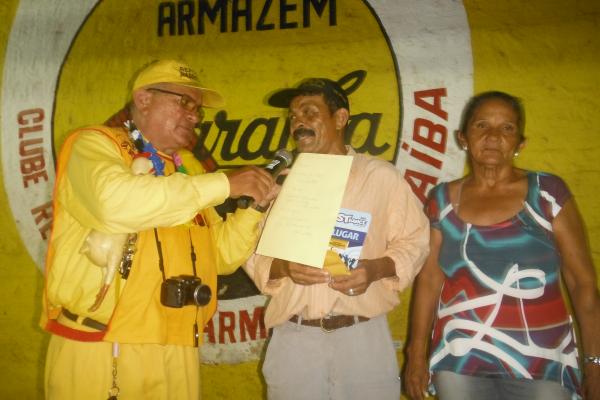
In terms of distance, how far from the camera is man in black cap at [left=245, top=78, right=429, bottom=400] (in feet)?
6.74

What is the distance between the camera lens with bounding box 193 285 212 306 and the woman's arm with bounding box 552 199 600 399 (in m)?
1.54

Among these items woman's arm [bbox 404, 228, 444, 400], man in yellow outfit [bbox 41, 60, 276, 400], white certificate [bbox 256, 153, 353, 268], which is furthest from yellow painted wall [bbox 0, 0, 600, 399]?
man in yellow outfit [bbox 41, 60, 276, 400]

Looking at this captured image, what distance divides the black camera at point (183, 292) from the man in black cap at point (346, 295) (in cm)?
38

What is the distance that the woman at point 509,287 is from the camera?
201 centimetres

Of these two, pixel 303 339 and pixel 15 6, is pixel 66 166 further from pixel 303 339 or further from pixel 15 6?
pixel 15 6

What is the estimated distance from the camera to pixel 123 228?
1811 millimetres

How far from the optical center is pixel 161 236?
1998mm

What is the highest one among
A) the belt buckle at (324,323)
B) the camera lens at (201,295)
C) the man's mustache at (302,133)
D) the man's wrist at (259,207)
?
the man's mustache at (302,133)

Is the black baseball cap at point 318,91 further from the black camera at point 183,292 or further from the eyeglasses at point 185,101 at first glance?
the black camera at point 183,292

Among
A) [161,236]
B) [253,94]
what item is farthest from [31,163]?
[161,236]

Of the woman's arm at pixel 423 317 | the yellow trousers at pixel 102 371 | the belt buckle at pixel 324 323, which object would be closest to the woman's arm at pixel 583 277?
the woman's arm at pixel 423 317

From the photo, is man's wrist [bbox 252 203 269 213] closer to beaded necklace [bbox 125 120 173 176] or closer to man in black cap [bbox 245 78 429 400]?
man in black cap [bbox 245 78 429 400]

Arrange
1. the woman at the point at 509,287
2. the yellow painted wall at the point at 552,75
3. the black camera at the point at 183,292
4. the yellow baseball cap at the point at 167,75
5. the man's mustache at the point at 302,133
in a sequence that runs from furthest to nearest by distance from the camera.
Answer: the yellow painted wall at the point at 552,75, the man's mustache at the point at 302,133, the yellow baseball cap at the point at 167,75, the woman at the point at 509,287, the black camera at the point at 183,292

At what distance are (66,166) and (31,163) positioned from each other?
2137 millimetres
